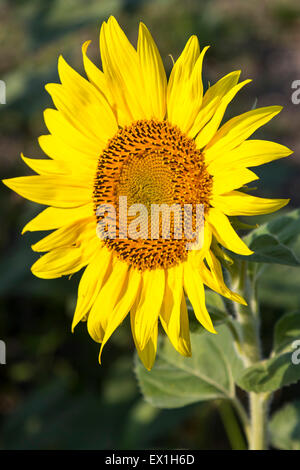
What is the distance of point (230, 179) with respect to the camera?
66.7 inches

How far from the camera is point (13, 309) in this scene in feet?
13.3

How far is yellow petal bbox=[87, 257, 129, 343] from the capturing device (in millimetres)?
1915

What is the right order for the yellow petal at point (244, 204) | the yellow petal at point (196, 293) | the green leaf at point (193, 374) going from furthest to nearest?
the green leaf at point (193, 374), the yellow petal at point (196, 293), the yellow petal at point (244, 204)

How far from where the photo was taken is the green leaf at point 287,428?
2.49 meters

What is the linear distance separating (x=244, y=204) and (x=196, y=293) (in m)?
0.31

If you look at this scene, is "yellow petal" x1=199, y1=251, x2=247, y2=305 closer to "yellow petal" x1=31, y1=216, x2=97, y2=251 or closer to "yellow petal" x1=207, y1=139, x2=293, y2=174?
"yellow petal" x1=207, y1=139, x2=293, y2=174

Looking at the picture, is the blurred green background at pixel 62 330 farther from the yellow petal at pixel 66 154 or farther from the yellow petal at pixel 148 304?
the yellow petal at pixel 148 304

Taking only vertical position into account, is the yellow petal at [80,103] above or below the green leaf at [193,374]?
above

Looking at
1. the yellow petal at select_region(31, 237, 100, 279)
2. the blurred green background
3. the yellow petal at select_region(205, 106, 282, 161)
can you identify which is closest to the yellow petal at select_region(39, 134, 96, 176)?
the yellow petal at select_region(31, 237, 100, 279)

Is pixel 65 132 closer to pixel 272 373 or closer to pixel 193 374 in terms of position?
pixel 272 373

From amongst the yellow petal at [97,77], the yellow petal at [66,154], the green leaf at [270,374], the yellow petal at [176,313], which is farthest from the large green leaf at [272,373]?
the yellow petal at [97,77]

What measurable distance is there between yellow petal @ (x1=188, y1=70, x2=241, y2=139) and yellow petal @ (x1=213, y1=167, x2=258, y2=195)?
0.55ft

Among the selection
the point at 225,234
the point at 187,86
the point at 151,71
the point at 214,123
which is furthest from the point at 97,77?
the point at 225,234

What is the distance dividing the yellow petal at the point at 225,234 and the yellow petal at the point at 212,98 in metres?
0.27
